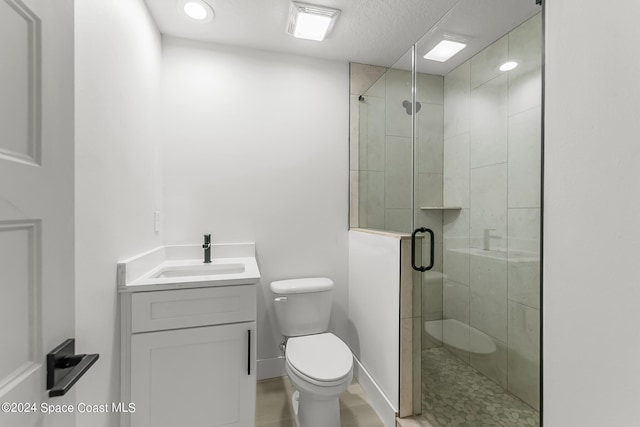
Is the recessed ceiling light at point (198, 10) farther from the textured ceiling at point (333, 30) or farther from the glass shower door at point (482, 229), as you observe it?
the glass shower door at point (482, 229)

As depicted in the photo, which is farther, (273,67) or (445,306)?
(273,67)

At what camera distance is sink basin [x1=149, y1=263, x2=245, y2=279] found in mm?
1734

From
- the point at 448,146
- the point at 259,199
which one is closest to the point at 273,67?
the point at 259,199

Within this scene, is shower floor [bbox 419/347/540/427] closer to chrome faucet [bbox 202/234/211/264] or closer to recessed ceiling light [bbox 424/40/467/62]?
chrome faucet [bbox 202/234/211/264]

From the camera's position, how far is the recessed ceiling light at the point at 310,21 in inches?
64.1

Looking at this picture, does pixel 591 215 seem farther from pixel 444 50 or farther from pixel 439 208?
pixel 444 50

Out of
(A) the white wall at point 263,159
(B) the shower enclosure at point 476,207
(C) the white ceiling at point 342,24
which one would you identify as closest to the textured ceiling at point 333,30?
(C) the white ceiling at point 342,24

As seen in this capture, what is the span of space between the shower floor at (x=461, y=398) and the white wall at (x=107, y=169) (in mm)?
1591

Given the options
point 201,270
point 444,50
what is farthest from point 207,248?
point 444,50

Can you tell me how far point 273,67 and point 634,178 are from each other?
2.10 meters

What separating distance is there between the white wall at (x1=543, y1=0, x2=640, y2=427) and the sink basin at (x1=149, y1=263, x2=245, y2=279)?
1.59m

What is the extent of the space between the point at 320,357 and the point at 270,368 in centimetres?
72

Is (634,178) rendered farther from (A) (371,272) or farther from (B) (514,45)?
(A) (371,272)

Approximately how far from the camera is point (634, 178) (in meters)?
0.68
